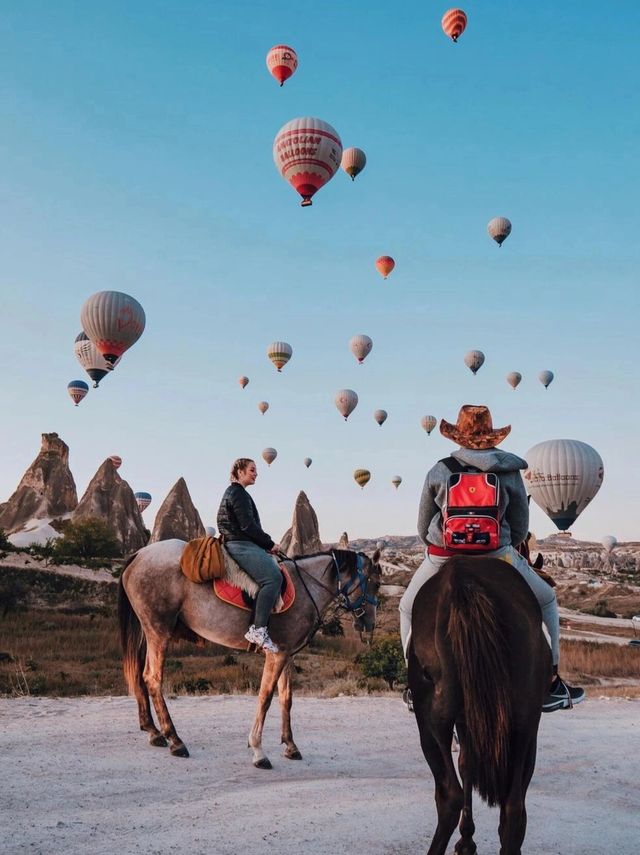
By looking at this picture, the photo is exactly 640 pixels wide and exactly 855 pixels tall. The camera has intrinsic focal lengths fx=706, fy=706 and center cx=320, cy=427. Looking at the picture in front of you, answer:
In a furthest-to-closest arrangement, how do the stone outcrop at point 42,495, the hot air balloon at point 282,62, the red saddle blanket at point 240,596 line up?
1. the stone outcrop at point 42,495
2. the hot air balloon at point 282,62
3. the red saddle blanket at point 240,596

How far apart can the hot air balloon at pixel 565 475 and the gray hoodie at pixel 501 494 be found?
36784mm

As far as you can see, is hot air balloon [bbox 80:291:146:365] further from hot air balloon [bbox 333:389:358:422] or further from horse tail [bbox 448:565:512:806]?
horse tail [bbox 448:565:512:806]

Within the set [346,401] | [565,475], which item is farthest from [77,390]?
[565,475]

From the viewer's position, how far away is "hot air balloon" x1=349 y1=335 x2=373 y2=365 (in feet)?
225

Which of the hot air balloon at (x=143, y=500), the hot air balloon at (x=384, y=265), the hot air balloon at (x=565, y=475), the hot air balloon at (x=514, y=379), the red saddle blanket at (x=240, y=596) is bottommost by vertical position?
the red saddle blanket at (x=240, y=596)

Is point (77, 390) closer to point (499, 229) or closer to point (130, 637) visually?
point (499, 229)

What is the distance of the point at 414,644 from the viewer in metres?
4.61

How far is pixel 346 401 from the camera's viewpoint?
74.7 meters

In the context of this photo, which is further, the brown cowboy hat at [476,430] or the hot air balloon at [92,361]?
the hot air balloon at [92,361]

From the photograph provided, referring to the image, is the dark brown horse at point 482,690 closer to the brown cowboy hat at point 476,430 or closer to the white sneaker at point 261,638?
the brown cowboy hat at point 476,430

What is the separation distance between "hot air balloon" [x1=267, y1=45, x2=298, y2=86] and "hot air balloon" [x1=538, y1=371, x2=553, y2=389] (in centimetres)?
4427

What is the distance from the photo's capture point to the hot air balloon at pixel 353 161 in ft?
178

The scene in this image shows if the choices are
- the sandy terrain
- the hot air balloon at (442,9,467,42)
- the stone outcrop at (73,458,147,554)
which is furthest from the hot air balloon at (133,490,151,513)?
the sandy terrain

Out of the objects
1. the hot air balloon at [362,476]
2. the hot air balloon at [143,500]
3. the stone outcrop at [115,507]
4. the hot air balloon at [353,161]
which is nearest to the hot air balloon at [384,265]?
the hot air balloon at [353,161]
